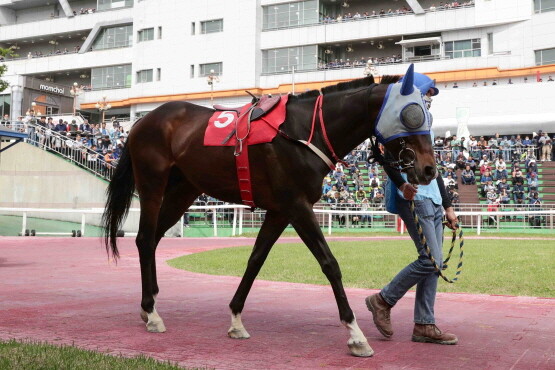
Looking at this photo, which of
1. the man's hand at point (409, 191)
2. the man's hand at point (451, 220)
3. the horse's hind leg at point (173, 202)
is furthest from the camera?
the horse's hind leg at point (173, 202)

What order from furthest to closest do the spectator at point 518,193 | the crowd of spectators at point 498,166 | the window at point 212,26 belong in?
the window at point 212,26 → the crowd of spectators at point 498,166 → the spectator at point 518,193

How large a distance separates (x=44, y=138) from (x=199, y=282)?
19.6m

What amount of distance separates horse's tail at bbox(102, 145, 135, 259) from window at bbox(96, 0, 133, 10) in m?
48.3

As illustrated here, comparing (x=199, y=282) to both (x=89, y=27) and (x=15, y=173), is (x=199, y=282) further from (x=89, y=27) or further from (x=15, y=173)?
(x=89, y=27)

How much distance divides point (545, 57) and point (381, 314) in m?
36.4

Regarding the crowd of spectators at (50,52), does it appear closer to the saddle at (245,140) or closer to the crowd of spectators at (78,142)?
the crowd of spectators at (78,142)

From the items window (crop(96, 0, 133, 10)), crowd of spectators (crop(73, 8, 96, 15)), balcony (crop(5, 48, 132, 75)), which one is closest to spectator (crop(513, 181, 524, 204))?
balcony (crop(5, 48, 132, 75))

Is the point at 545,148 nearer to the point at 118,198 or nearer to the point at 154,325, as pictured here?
the point at 118,198

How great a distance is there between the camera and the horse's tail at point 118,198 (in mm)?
5996

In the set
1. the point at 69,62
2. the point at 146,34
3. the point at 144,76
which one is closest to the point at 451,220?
the point at 144,76

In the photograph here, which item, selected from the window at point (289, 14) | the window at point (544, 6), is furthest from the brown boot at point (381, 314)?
the window at point (289, 14)

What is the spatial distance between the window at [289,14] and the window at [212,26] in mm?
3238

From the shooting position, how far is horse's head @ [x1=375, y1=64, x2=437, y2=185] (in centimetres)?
438

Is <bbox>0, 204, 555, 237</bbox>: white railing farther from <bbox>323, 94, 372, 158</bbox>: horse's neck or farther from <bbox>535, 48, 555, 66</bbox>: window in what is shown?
<bbox>535, 48, 555, 66</bbox>: window
